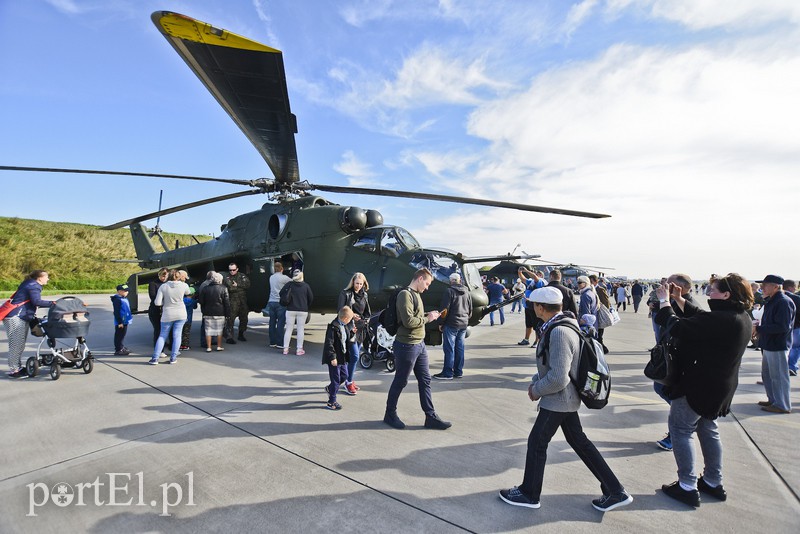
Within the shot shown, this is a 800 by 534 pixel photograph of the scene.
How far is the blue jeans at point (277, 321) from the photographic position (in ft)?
25.7

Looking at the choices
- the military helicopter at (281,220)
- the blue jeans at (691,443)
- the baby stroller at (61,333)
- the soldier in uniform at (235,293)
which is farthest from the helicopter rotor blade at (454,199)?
the baby stroller at (61,333)

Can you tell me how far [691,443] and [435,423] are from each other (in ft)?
7.06

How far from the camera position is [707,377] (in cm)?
267

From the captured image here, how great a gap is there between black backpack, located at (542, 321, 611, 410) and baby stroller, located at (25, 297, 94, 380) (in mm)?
6248

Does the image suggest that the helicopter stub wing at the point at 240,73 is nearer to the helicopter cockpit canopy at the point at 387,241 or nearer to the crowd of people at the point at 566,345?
the helicopter cockpit canopy at the point at 387,241

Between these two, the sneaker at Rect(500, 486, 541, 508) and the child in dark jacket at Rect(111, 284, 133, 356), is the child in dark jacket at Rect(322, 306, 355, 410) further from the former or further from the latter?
the child in dark jacket at Rect(111, 284, 133, 356)

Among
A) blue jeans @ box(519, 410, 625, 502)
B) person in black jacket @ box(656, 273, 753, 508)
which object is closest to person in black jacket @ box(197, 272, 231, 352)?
blue jeans @ box(519, 410, 625, 502)

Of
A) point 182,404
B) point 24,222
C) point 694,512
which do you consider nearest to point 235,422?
point 182,404

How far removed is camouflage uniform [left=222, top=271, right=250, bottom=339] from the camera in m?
8.13

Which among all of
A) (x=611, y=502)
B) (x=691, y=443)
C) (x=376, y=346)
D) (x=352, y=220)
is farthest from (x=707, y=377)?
(x=352, y=220)

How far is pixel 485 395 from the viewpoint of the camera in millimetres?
5129

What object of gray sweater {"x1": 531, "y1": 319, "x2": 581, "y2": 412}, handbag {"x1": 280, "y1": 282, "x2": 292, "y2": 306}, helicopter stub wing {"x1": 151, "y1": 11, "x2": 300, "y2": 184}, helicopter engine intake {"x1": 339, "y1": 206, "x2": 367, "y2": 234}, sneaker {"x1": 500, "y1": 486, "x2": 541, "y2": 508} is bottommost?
sneaker {"x1": 500, "y1": 486, "x2": 541, "y2": 508}

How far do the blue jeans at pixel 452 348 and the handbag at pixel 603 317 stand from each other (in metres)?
2.65

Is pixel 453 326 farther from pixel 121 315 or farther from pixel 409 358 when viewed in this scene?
pixel 121 315
